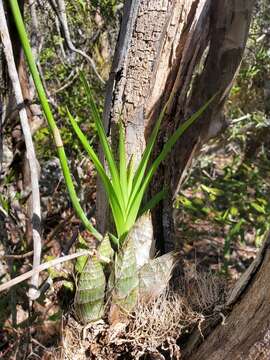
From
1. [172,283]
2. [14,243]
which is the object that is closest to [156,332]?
[172,283]

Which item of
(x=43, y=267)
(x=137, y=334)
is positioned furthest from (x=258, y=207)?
(x=43, y=267)

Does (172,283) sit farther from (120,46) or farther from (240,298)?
(120,46)

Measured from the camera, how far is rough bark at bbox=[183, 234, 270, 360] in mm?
707

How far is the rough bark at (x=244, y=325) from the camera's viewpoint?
71 centimetres

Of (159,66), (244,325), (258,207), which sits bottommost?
(258,207)

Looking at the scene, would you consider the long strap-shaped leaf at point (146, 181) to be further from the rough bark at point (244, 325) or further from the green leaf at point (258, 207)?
the green leaf at point (258, 207)

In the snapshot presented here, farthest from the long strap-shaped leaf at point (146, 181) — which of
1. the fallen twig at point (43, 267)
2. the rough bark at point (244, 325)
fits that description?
the rough bark at point (244, 325)

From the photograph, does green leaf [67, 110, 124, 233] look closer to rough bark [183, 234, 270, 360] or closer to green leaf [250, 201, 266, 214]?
rough bark [183, 234, 270, 360]

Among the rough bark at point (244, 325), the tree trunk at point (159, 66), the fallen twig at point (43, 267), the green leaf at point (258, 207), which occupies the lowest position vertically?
the green leaf at point (258, 207)

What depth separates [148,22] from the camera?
835mm

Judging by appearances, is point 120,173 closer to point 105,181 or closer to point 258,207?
point 105,181

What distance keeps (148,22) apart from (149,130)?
216 mm

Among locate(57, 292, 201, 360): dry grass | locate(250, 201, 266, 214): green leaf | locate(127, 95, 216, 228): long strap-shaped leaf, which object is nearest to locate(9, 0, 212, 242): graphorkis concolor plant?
locate(127, 95, 216, 228): long strap-shaped leaf

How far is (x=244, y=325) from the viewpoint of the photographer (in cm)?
Answer: 75
